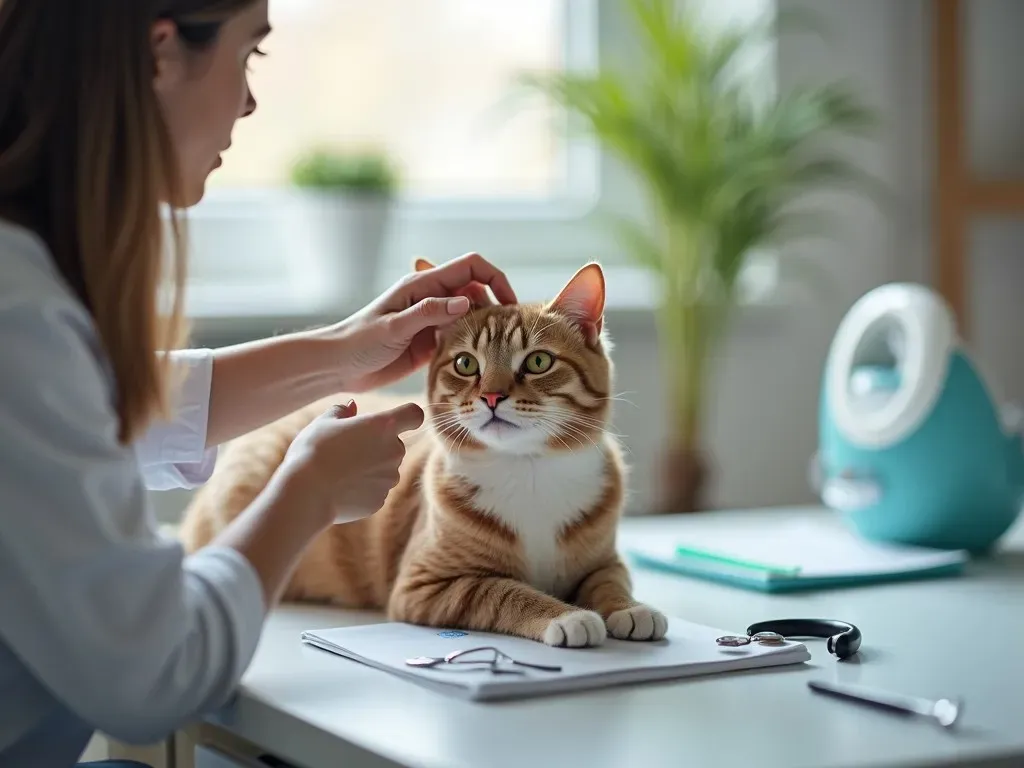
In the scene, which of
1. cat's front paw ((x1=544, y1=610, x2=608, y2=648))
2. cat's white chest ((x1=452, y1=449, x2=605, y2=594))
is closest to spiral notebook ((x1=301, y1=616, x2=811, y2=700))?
cat's front paw ((x1=544, y1=610, x2=608, y2=648))

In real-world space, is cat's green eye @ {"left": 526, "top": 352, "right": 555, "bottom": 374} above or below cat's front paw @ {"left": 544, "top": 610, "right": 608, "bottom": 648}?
above

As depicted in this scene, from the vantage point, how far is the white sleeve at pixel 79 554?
775mm

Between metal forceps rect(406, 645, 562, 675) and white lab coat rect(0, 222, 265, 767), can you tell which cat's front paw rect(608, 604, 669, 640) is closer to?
metal forceps rect(406, 645, 562, 675)

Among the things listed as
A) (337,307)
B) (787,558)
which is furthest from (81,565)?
(337,307)

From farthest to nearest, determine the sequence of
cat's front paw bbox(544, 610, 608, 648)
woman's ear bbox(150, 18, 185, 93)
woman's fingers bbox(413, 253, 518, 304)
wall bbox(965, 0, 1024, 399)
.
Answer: wall bbox(965, 0, 1024, 399)
woman's fingers bbox(413, 253, 518, 304)
cat's front paw bbox(544, 610, 608, 648)
woman's ear bbox(150, 18, 185, 93)

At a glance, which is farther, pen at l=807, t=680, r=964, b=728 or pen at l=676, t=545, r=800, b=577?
pen at l=676, t=545, r=800, b=577

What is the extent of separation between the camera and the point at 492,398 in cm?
120

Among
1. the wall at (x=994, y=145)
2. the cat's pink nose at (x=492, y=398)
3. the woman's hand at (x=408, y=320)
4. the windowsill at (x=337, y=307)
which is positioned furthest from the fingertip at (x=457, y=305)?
the wall at (x=994, y=145)

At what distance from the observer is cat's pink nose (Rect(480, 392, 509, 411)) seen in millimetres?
1195

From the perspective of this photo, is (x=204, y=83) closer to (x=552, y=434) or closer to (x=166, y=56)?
(x=166, y=56)

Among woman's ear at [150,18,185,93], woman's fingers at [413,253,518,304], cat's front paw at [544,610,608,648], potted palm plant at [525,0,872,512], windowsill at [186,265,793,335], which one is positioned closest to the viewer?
woman's ear at [150,18,185,93]

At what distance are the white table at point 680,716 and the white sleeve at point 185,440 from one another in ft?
0.61

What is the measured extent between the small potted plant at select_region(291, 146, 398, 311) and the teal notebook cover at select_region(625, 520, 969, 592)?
75cm

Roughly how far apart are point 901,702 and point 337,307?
4.72 ft
